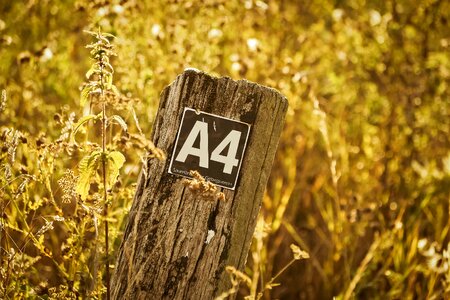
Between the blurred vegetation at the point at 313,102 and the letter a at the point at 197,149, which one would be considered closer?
the letter a at the point at 197,149

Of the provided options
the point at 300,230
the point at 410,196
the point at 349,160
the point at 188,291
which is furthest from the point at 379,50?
the point at 188,291

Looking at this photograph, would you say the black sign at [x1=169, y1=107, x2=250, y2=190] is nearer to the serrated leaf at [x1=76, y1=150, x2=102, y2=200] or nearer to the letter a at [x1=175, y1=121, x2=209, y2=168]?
the letter a at [x1=175, y1=121, x2=209, y2=168]

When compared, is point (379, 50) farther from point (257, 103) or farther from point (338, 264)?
point (257, 103)

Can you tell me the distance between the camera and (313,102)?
3.11 meters

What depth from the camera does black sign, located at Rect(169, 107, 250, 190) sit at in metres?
1.59

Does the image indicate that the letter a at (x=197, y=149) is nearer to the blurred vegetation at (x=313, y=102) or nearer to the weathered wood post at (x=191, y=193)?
the weathered wood post at (x=191, y=193)

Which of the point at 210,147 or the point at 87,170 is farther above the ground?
the point at 210,147

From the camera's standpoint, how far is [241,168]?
5.39ft

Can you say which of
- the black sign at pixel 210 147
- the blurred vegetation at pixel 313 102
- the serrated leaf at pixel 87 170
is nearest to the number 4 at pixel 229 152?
the black sign at pixel 210 147

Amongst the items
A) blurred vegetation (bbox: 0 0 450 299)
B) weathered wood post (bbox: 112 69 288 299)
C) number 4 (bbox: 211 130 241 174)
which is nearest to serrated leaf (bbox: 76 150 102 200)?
weathered wood post (bbox: 112 69 288 299)

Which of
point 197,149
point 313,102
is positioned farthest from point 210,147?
point 313,102

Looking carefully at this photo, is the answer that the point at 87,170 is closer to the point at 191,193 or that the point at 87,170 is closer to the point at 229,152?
the point at 191,193

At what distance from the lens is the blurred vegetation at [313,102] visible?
3.09 metres

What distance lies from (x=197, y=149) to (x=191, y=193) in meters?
0.14
